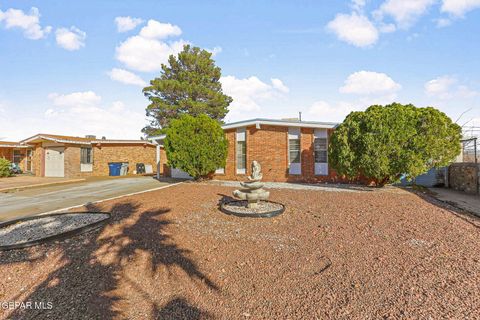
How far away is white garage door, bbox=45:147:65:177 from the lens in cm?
1852

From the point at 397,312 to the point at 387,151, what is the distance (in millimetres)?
8080

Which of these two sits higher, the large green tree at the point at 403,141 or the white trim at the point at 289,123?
the white trim at the point at 289,123

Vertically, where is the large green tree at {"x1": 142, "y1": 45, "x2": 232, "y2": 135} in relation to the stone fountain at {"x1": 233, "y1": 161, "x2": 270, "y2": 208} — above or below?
above

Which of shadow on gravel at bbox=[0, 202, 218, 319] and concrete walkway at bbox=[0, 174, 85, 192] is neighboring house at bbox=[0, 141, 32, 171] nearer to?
concrete walkway at bbox=[0, 174, 85, 192]

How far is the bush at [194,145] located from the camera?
12.5 meters

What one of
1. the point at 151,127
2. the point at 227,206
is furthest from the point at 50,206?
the point at 151,127

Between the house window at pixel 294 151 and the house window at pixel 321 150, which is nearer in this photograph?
the house window at pixel 321 150

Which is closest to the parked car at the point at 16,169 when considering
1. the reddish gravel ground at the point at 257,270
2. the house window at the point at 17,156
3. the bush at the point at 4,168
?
the house window at the point at 17,156

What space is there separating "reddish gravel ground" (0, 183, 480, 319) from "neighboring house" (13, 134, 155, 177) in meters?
16.3

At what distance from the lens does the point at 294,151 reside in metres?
13.4

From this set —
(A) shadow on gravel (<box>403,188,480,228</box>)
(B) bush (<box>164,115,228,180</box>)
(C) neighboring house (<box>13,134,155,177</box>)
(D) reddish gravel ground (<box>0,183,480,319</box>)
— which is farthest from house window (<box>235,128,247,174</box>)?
(C) neighboring house (<box>13,134,155,177</box>)

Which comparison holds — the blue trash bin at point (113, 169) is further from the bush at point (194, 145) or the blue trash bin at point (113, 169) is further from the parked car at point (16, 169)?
the bush at point (194, 145)

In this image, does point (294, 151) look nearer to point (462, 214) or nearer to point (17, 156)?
point (462, 214)

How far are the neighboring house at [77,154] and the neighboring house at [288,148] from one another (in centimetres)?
1275
